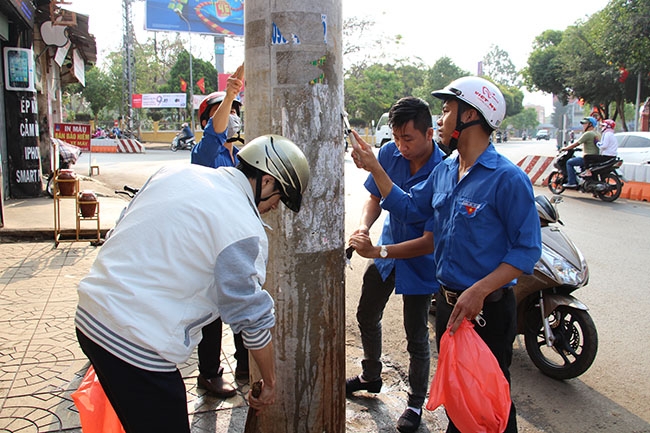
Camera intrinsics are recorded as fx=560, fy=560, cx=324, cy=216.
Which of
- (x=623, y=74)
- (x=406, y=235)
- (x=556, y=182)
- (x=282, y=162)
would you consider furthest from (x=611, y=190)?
(x=623, y=74)

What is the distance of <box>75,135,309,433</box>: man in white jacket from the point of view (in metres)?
1.69

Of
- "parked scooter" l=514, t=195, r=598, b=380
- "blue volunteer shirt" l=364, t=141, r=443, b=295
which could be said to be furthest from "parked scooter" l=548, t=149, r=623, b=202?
"blue volunteer shirt" l=364, t=141, r=443, b=295

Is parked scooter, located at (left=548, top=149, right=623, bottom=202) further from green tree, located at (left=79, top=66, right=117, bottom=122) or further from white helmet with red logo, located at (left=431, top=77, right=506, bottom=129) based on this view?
green tree, located at (left=79, top=66, right=117, bottom=122)

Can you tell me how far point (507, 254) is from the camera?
7.74 ft

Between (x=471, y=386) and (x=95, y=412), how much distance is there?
1.51 meters

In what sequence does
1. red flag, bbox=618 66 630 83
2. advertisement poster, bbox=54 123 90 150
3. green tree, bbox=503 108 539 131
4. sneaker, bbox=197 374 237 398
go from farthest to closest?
green tree, bbox=503 108 539 131, red flag, bbox=618 66 630 83, advertisement poster, bbox=54 123 90 150, sneaker, bbox=197 374 237 398

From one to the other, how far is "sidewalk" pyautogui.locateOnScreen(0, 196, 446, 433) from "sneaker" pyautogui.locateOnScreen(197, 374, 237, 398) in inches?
1.4

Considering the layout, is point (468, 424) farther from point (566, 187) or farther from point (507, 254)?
point (566, 187)

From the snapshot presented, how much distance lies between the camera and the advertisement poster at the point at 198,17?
123 ft

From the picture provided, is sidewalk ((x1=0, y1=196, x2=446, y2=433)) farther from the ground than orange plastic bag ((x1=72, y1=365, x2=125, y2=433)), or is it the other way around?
orange plastic bag ((x1=72, y1=365, x2=125, y2=433))

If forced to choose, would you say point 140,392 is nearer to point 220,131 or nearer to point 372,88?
point 220,131

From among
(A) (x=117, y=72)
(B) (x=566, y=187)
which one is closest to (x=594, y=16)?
(B) (x=566, y=187)

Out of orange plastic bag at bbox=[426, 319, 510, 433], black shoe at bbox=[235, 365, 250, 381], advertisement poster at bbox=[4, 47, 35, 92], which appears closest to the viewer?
orange plastic bag at bbox=[426, 319, 510, 433]

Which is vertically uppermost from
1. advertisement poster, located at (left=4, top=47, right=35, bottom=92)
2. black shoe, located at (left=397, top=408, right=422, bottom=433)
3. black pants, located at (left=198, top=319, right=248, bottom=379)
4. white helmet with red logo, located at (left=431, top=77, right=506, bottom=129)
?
advertisement poster, located at (left=4, top=47, right=35, bottom=92)
